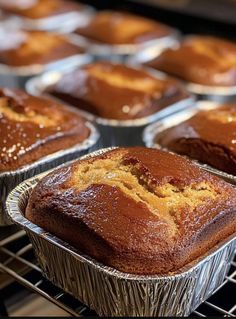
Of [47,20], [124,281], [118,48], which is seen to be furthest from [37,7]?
[124,281]

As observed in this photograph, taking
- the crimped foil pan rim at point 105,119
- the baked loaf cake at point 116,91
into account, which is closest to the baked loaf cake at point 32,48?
the crimped foil pan rim at point 105,119

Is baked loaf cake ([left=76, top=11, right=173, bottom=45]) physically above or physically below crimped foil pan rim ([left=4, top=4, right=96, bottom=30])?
above

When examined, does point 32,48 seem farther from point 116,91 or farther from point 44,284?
point 44,284

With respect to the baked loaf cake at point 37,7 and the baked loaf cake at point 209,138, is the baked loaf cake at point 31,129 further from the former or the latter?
the baked loaf cake at point 37,7

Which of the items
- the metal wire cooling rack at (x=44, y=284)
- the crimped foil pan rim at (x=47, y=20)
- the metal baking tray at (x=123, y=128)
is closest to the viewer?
the metal wire cooling rack at (x=44, y=284)

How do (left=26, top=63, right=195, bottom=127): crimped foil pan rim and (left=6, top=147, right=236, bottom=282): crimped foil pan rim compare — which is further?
(left=26, top=63, right=195, bottom=127): crimped foil pan rim

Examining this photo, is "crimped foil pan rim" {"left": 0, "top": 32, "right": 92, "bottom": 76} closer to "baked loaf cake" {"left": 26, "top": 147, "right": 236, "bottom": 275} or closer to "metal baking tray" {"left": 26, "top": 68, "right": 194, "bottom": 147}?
"metal baking tray" {"left": 26, "top": 68, "right": 194, "bottom": 147}

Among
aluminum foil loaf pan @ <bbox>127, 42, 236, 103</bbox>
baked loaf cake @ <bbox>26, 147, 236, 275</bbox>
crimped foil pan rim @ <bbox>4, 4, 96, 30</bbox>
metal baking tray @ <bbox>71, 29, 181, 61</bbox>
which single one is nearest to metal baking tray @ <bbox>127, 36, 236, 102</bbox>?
aluminum foil loaf pan @ <bbox>127, 42, 236, 103</bbox>
